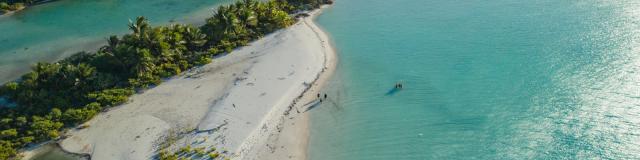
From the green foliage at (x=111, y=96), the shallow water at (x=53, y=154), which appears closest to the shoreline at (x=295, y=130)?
the shallow water at (x=53, y=154)

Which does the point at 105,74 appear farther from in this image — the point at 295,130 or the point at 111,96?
the point at 295,130

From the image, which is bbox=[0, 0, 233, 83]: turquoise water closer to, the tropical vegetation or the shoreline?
the tropical vegetation

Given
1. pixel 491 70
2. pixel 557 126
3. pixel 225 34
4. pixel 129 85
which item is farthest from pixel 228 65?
pixel 557 126

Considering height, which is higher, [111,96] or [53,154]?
[111,96]

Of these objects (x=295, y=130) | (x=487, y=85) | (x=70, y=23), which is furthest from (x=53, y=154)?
(x=487, y=85)

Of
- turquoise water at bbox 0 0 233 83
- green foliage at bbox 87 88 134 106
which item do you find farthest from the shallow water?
turquoise water at bbox 0 0 233 83

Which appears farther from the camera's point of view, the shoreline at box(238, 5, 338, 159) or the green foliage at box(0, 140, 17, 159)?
the shoreline at box(238, 5, 338, 159)
